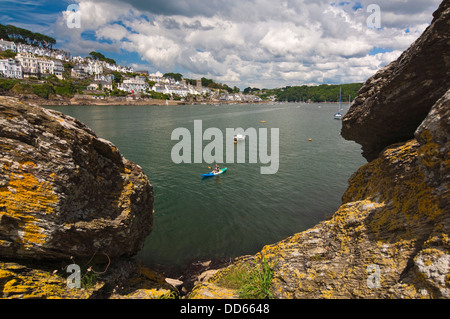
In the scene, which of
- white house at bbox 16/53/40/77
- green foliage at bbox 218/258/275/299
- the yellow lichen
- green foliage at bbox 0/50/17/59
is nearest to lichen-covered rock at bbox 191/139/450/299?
green foliage at bbox 218/258/275/299

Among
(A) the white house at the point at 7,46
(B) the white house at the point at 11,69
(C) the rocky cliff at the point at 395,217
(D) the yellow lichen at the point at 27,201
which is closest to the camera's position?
(C) the rocky cliff at the point at 395,217

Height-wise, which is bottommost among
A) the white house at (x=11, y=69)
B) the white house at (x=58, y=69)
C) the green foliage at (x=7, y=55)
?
the white house at (x=11, y=69)

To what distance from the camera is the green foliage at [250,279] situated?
17.6 ft

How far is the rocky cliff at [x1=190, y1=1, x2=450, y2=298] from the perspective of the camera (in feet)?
13.4

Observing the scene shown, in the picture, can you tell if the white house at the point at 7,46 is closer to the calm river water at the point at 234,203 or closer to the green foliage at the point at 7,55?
the green foliage at the point at 7,55

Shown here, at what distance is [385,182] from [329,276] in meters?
2.86

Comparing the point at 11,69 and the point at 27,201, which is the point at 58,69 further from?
the point at 27,201

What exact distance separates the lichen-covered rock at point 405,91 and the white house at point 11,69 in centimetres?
20854

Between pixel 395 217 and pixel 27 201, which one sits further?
pixel 27 201

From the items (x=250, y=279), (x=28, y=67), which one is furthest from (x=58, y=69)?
(x=250, y=279)

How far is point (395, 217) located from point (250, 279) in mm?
3648

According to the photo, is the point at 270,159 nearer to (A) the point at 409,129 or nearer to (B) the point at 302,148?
(B) the point at 302,148

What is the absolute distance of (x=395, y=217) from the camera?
5.10m

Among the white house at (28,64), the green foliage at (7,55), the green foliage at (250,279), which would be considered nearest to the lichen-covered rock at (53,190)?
the green foliage at (250,279)
